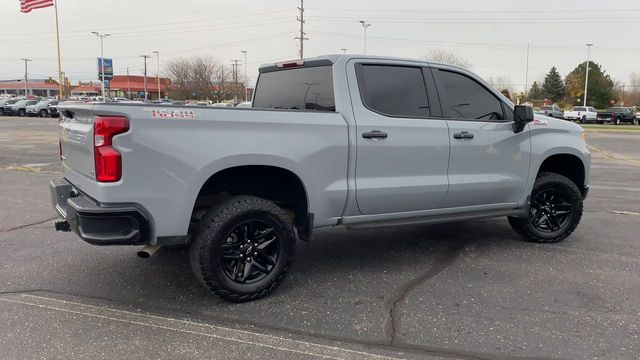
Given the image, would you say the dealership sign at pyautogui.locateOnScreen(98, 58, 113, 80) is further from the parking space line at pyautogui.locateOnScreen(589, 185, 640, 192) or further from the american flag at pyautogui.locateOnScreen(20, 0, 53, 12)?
the parking space line at pyautogui.locateOnScreen(589, 185, 640, 192)

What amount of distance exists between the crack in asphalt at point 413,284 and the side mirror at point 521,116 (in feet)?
4.60

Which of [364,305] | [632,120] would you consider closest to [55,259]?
[364,305]

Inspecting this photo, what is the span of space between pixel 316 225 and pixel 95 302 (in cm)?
183

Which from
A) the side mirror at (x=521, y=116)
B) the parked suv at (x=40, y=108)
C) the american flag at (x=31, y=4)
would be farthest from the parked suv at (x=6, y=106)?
the side mirror at (x=521, y=116)

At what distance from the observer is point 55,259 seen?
5.30 m

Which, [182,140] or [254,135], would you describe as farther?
[254,135]

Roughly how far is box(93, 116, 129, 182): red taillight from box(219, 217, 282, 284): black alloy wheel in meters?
0.96

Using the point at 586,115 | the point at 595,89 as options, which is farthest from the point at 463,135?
the point at 595,89

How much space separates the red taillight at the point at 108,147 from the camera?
3613 millimetres

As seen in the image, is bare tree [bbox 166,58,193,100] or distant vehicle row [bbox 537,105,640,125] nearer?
distant vehicle row [bbox 537,105,640,125]

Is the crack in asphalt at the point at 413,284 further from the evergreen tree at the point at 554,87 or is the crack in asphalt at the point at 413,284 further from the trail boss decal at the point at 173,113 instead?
the evergreen tree at the point at 554,87

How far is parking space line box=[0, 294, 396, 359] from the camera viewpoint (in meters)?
3.44

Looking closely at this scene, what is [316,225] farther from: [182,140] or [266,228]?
[182,140]

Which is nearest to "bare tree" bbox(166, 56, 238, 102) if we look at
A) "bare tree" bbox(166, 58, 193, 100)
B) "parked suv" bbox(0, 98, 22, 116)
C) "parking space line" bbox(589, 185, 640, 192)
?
"bare tree" bbox(166, 58, 193, 100)
